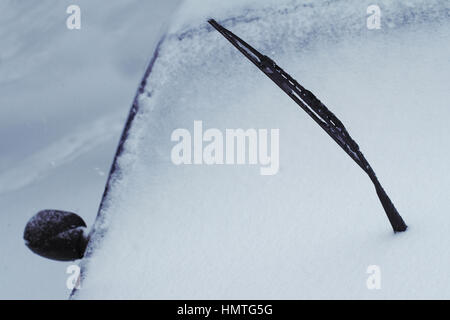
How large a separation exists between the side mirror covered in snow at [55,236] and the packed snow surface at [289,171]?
185 millimetres

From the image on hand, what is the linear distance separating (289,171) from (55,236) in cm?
125

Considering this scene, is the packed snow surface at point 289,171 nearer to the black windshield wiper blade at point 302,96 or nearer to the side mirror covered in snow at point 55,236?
the side mirror covered in snow at point 55,236

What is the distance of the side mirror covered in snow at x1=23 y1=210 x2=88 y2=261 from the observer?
2402 mm

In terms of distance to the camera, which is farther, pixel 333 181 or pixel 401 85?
pixel 401 85

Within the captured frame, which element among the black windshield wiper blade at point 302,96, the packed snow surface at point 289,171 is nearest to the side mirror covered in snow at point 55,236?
the packed snow surface at point 289,171

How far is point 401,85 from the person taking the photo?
2309 millimetres

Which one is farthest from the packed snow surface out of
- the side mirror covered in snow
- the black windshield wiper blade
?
the black windshield wiper blade

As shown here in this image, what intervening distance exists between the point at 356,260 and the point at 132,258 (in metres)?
1.07

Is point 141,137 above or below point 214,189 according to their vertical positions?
above

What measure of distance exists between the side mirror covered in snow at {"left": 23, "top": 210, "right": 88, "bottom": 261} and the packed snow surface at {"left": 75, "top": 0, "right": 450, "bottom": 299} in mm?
185

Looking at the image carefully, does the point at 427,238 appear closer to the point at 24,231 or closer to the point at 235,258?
the point at 235,258

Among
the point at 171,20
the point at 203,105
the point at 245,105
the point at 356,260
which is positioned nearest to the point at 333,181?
the point at 356,260

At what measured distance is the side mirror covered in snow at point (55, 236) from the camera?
7.88 ft

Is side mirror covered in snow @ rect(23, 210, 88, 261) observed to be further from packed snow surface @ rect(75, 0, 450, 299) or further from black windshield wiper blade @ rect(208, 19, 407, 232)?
black windshield wiper blade @ rect(208, 19, 407, 232)
